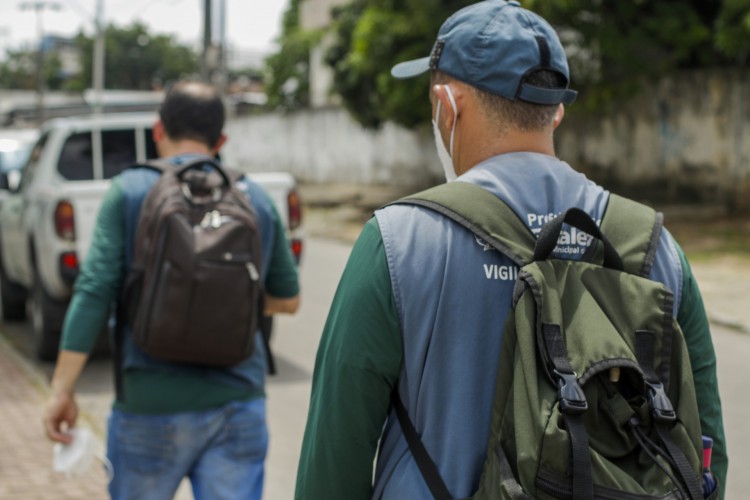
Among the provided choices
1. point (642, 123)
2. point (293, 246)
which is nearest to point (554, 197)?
point (293, 246)

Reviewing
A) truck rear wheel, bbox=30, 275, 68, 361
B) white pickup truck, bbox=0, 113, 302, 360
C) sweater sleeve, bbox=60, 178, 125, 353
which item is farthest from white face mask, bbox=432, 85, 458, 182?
truck rear wheel, bbox=30, 275, 68, 361

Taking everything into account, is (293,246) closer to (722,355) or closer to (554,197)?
(722,355)

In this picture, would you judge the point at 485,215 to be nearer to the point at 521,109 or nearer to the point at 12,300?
the point at 521,109

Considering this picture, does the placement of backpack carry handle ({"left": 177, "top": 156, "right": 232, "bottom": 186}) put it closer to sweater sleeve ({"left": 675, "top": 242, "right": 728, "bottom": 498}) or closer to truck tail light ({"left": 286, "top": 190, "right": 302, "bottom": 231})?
sweater sleeve ({"left": 675, "top": 242, "right": 728, "bottom": 498})

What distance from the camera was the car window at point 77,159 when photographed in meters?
8.35

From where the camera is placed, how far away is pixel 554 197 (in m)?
1.87

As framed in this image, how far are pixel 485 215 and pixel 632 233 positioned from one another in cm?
29

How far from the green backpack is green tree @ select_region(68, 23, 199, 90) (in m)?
81.4

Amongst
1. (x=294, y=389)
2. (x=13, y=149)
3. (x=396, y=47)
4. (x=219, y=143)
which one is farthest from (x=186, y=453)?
(x=396, y=47)

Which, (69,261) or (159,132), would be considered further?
(69,261)

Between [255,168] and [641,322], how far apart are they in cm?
3652

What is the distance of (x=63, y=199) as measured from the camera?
7.31 m

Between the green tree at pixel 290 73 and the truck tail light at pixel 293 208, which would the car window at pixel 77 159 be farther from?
the green tree at pixel 290 73

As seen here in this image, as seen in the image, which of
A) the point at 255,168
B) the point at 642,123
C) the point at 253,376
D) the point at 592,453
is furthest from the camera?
the point at 255,168
